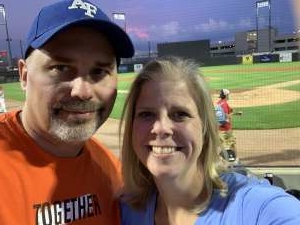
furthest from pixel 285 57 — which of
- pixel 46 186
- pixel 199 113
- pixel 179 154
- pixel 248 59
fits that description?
pixel 46 186

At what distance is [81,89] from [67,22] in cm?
29

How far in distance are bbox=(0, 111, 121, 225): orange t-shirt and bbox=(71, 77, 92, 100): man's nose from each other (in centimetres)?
32

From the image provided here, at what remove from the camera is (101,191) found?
201 centimetres

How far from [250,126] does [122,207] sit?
464 inches

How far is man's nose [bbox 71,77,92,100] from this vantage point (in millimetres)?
1811

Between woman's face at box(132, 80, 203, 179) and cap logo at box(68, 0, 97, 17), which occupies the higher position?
cap logo at box(68, 0, 97, 17)

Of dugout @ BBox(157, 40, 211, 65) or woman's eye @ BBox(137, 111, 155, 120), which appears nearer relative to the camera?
woman's eye @ BBox(137, 111, 155, 120)

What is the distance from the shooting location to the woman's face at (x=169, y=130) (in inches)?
73.9

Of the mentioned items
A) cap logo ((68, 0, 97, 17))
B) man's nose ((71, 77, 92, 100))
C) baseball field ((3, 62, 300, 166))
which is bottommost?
baseball field ((3, 62, 300, 166))

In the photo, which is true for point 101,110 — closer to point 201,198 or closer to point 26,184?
point 26,184

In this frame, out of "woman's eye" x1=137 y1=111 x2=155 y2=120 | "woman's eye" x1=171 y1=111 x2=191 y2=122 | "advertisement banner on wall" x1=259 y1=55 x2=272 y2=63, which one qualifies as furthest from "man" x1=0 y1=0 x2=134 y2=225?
"advertisement banner on wall" x1=259 y1=55 x2=272 y2=63

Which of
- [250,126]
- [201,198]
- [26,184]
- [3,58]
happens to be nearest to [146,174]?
[201,198]

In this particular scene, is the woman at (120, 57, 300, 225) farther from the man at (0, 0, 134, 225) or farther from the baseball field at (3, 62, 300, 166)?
the baseball field at (3, 62, 300, 166)

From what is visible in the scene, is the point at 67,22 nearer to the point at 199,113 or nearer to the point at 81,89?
the point at 81,89
